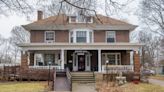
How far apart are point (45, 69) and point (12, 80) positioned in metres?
3.48

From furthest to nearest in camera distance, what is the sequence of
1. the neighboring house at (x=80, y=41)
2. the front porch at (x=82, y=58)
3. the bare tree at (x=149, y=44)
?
the bare tree at (x=149, y=44), the front porch at (x=82, y=58), the neighboring house at (x=80, y=41)

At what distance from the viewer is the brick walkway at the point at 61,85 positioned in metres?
23.1

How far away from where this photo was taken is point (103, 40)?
114 feet

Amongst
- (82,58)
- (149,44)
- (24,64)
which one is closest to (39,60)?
(24,64)

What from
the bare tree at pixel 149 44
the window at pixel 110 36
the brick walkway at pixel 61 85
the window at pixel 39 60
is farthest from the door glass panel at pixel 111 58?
the bare tree at pixel 149 44

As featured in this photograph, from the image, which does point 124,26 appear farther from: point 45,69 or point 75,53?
point 45,69

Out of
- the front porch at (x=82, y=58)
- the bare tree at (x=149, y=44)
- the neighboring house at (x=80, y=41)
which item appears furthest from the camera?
the bare tree at (x=149, y=44)

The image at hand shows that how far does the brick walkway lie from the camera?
23.1 meters

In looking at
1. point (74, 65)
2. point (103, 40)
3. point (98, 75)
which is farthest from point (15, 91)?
point (103, 40)

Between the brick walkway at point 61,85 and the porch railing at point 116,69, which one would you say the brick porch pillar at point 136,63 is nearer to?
the porch railing at point 116,69

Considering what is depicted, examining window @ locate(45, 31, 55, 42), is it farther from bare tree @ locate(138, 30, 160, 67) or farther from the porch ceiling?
bare tree @ locate(138, 30, 160, 67)

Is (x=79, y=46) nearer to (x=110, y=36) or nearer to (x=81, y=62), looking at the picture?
(x=81, y=62)

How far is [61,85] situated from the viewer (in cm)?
2497

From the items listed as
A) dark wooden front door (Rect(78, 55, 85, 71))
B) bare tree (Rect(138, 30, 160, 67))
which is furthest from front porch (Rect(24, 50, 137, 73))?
bare tree (Rect(138, 30, 160, 67))
